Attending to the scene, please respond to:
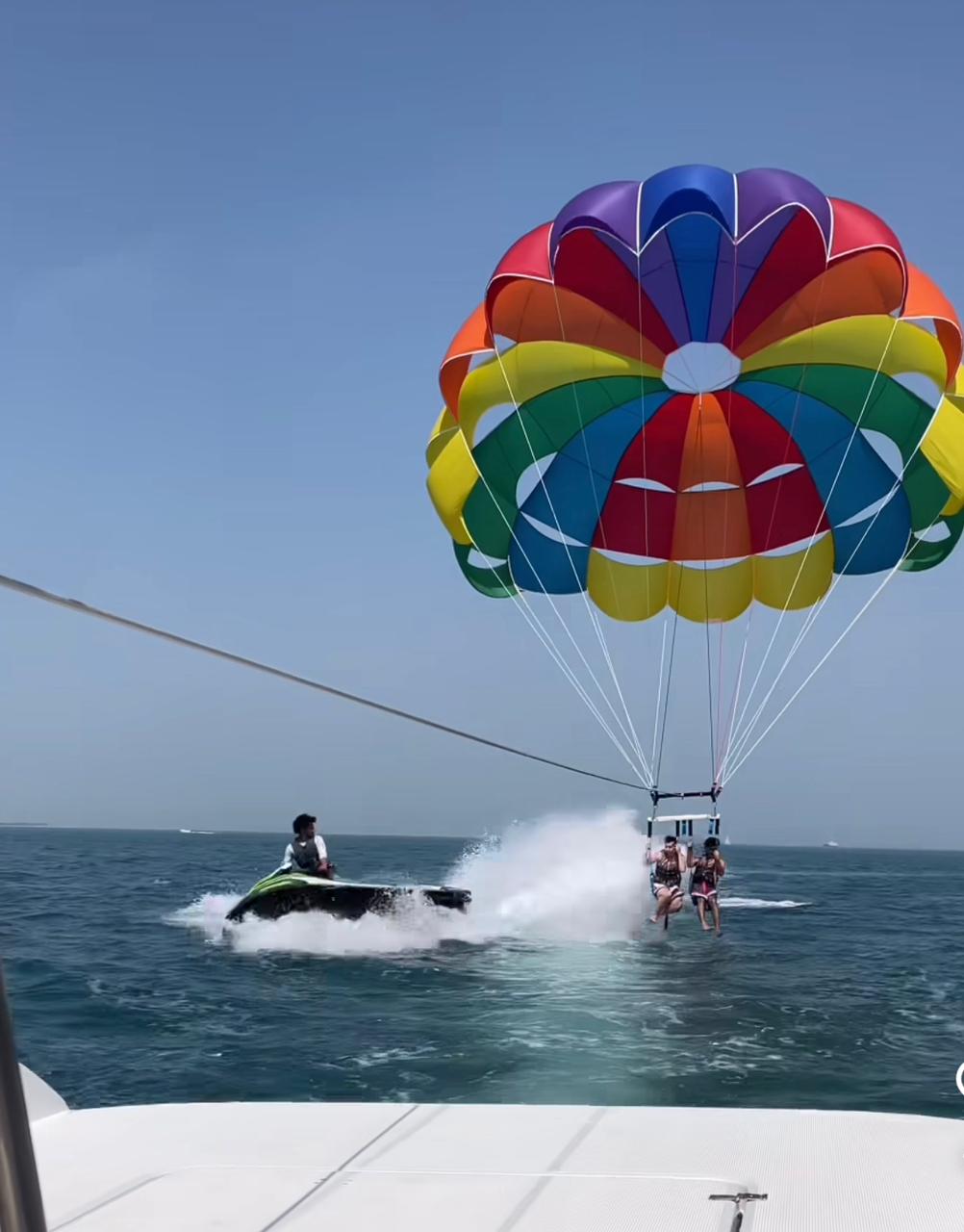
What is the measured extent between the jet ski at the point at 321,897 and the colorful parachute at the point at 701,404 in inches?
149

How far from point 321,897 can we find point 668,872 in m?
4.01

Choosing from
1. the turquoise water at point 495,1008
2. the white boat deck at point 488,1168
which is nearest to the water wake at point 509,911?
the turquoise water at point 495,1008

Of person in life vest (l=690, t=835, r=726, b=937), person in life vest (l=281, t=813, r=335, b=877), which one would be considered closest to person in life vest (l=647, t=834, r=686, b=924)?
person in life vest (l=690, t=835, r=726, b=937)

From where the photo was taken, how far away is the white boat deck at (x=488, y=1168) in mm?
2568

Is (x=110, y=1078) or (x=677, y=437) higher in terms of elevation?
(x=677, y=437)

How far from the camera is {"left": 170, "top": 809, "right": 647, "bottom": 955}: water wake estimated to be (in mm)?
13906

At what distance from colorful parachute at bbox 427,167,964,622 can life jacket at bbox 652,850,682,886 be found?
2.63 meters

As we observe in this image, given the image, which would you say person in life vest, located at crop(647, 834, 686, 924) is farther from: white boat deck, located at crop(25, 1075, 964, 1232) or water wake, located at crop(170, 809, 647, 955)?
white boat deck, located at crop(25, 1075, 964, 1232)

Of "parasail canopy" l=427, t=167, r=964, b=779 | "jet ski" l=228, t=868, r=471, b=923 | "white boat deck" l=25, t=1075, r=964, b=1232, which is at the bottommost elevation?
"jet ski" l=228, t=868, r=471, b=923

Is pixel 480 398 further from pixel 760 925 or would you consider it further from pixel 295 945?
pixel 760 925

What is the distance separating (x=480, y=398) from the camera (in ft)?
37.6

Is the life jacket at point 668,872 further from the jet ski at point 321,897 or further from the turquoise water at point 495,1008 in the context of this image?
the jet ski at point 321,897

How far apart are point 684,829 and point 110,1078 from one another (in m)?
5.75

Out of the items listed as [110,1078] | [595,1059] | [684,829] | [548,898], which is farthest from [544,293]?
[548,898]
